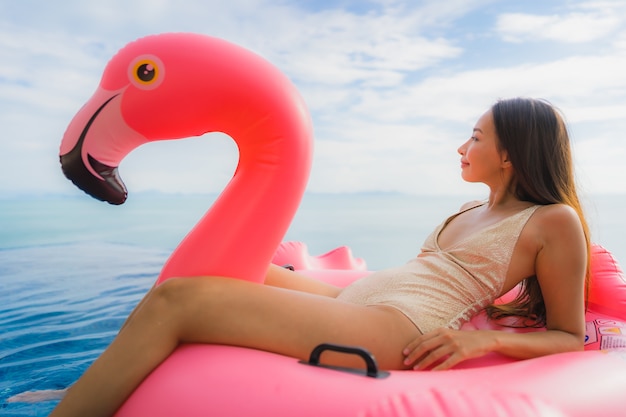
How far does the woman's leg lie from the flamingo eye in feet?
1.40

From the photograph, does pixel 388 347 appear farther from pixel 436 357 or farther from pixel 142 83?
pixel 142 83

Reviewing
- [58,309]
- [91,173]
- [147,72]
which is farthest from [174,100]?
[58,309]

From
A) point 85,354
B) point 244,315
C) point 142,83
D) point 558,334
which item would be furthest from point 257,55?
point 85,354

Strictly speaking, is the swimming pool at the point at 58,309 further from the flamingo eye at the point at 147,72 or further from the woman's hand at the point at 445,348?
the woman's hand at the point at 445,348

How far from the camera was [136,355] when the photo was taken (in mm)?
1002

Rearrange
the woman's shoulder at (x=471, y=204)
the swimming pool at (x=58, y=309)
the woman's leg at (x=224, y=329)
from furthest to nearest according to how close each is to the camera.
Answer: the swimming pool at (x=58, y=309)
the woman's shoulder at (x=471, y=204)
the woman's leg at (x=224, y=329)

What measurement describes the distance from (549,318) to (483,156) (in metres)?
0.37

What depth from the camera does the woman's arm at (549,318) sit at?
3.68 ft

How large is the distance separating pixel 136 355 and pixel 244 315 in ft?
0.61

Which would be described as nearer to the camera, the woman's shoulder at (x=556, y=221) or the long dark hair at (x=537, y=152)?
the woman's shoulder at (x=556, y=221)

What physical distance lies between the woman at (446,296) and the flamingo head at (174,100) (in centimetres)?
34

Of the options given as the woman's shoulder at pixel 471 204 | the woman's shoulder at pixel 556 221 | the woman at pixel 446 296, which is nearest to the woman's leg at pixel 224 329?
the woman at pixel 446 296

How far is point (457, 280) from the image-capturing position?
4.16 ft

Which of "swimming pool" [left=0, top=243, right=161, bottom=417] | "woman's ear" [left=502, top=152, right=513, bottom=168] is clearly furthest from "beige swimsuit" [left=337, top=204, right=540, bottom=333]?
"swimming pool" [left=0, top=243, right=161, bottom=417]
